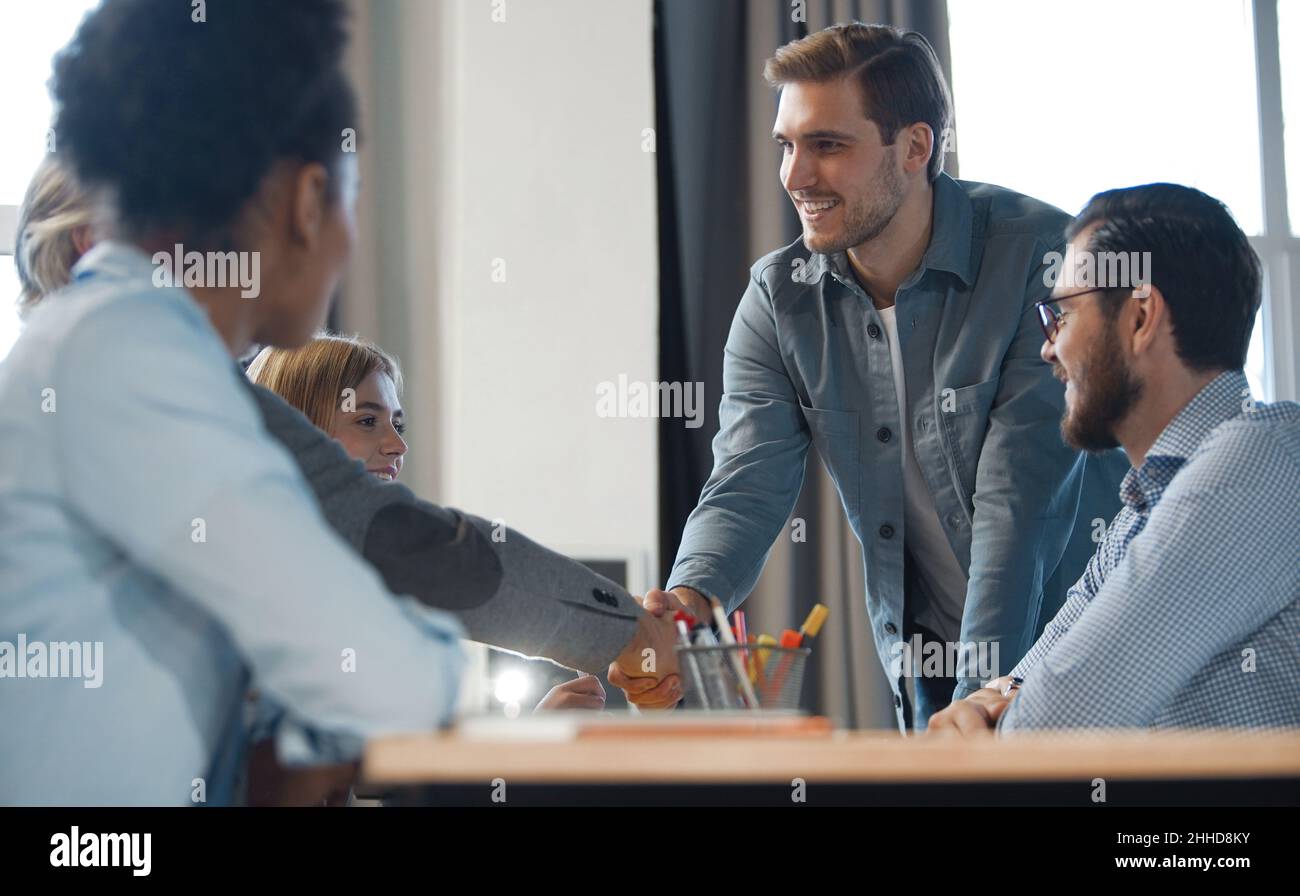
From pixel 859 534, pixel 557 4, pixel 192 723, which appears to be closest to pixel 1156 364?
pixel 859 534

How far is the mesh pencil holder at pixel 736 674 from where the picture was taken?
114cm

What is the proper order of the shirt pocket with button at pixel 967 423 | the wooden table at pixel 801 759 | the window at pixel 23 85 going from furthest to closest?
the window at pixel 23 85 → the shirt pocket with button at pixel 967 423 → the wooden table at pixel 801 759

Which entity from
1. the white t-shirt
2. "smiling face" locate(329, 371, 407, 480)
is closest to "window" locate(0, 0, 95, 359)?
"smiling face" locate(329, 371, 407, 480)

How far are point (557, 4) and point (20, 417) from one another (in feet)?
8.18

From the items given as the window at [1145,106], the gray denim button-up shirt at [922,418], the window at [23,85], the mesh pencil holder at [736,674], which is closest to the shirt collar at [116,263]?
the mesh pencil holder at [736,674]

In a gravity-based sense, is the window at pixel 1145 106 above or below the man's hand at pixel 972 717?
above

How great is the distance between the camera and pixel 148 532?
Answer: 33.3 inches

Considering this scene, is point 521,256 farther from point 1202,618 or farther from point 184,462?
point 184,462

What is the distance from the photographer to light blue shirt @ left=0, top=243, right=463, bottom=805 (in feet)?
2.70

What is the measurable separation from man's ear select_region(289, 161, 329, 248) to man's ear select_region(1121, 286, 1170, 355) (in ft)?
3.15

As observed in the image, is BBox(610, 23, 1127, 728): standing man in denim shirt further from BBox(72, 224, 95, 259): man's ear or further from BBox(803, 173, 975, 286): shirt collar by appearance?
BBox(72, 224, 95, 259): man's ear

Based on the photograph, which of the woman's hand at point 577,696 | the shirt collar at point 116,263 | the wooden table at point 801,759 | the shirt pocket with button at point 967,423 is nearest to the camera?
the wooden table at point 801,759

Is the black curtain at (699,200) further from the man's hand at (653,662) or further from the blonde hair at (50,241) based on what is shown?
the blonde hair at (50,241)

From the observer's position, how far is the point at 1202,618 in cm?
125
